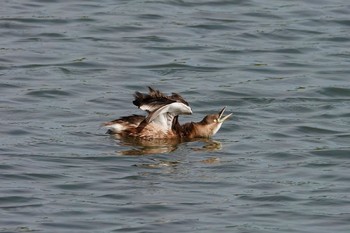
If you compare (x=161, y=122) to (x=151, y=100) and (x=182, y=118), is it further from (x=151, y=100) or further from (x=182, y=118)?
(x=182, y=118)

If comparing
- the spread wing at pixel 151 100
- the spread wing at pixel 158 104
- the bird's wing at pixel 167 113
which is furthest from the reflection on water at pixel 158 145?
the spread wing at pixel 151 100

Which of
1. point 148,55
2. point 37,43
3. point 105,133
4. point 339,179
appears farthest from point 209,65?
point 339,179

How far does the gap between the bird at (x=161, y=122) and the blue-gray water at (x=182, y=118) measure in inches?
6.6

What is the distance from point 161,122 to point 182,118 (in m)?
1.53

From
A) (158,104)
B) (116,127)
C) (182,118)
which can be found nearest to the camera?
(158,104)

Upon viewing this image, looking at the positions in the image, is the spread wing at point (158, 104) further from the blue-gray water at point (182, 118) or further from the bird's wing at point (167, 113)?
the blue-gray water at point (182, 118)

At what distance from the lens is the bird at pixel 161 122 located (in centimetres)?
1505

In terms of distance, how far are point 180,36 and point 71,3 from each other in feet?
8.66

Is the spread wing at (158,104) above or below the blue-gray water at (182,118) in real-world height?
above

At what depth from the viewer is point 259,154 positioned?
1476 centimetres

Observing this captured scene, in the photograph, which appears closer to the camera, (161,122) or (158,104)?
(158,104)

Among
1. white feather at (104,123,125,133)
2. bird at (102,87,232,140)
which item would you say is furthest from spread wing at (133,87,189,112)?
white feather at (104,123,125,133)

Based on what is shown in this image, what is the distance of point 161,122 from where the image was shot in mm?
15453

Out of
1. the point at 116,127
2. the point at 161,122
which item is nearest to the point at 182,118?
the point at 161,122
